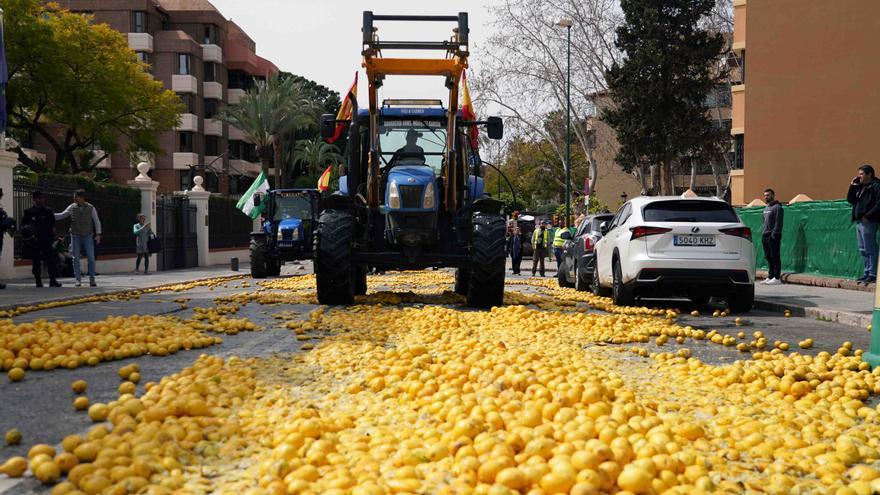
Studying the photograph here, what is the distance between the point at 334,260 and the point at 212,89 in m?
57.6

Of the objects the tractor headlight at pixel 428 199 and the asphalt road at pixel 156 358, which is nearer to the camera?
the asphalt road at pixel 156 358

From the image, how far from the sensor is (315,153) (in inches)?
2579

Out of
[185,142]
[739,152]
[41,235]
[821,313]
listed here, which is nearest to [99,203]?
[41,235]

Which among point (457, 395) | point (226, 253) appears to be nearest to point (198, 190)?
point (226, 253)

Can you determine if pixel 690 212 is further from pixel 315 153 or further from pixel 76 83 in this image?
pixel 315 153

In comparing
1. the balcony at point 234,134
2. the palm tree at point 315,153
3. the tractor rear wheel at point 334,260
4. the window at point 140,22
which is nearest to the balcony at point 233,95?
the balcony at point 234,134

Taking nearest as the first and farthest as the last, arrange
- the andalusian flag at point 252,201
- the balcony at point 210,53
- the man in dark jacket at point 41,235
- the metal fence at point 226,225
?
the man in dark jacket at point 41,235, the andalusian flag at point 252,201, the metal fence at point 226,225, the balcony at point 210,53

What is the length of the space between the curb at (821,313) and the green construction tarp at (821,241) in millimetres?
4870

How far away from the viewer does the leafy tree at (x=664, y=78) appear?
38344mm

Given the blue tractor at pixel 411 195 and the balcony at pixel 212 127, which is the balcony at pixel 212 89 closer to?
the balcony at pixel 212 127

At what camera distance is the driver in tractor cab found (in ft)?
41.2

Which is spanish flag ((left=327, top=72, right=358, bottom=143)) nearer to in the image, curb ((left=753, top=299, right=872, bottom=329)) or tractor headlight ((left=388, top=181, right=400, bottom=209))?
tractor headlight ((left=388, top=181, right=400, bottom=209))

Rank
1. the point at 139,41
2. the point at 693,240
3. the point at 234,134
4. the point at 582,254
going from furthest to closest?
the point at 234,134, the point at 139,41, the point at 582,254, the point at 693,240

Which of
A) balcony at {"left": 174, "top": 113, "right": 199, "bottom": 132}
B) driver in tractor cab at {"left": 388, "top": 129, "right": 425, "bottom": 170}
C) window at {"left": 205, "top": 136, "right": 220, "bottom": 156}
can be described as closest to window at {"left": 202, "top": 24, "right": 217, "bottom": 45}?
balcony at {"left": 174, "top": 113, "right": 199, "bottom": 132}
